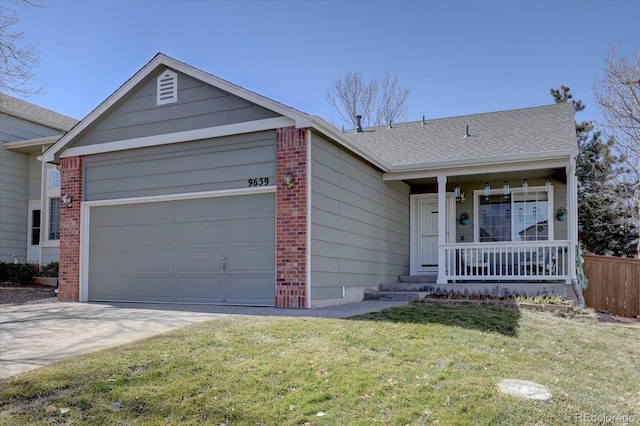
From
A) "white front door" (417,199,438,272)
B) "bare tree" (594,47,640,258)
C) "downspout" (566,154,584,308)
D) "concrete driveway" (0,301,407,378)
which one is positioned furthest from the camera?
"bare tree" (594,47,640,258)

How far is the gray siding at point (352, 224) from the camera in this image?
8.99 meters

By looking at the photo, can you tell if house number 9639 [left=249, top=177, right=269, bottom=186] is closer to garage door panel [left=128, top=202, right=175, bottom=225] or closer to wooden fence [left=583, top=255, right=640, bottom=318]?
garage door panel [left=128, top=202, right=175, bottom=225]

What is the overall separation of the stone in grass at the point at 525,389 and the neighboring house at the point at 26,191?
14955 millimetres

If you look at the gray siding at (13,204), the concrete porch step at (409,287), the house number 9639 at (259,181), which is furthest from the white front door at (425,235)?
the gray siding at (13,204)

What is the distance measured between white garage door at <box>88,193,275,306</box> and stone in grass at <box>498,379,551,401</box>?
203 inches

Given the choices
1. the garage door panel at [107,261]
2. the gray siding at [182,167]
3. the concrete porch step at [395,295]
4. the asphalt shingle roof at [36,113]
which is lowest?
the concrete porch step at [395,295]

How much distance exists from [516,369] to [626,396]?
95 cm

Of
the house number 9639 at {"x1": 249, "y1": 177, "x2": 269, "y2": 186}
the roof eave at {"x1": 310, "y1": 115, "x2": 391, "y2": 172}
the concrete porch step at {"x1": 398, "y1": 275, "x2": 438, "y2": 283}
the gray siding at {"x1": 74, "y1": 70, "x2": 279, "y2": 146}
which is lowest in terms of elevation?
the concrete porch step at {"x1": 398, "y1": 275, "x2": 438, "y2": 283}

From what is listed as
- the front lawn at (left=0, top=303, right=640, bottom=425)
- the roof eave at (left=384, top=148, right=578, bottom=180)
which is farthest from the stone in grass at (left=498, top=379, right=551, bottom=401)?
the roof eave at (left=384, top=148, right=578, bottom=180)

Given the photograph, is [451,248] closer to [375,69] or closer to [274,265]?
[274,265]

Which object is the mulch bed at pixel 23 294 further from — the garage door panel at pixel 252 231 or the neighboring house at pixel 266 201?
the garage door panel at pixel 252 231

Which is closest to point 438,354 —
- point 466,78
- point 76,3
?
point 76,3

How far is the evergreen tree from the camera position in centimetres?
2033

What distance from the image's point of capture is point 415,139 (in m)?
13.9
